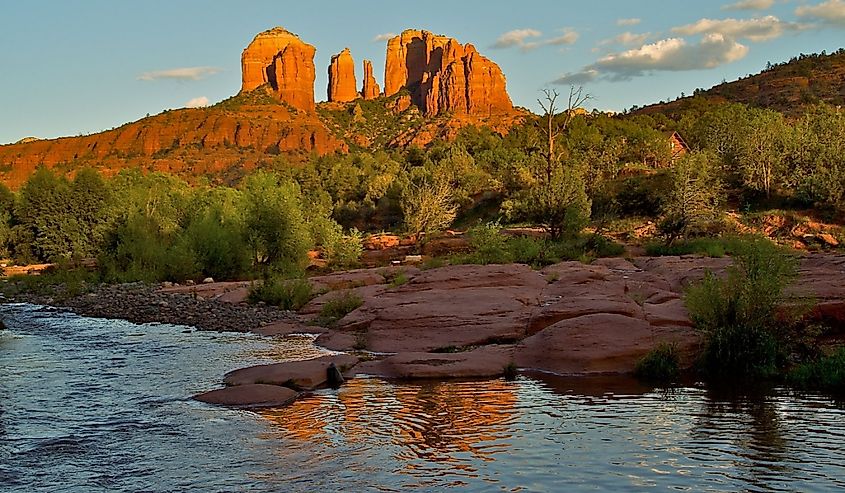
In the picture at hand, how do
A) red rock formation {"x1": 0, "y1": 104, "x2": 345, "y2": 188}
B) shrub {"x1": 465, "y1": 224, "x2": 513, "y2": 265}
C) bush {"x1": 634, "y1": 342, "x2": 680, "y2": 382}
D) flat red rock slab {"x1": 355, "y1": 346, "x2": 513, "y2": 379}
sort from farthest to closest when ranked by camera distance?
red rock formation {"x1": 0, "y1": 104, "x2": 345, "y2": 188}, shrub {"x1": 465, "y1": 224, "x2": 513, "y2": 265}, flat red rock slab {"x1": 355, "y1": 346, "x2": 513, "y2": 379}, bush {"x1": 634, "y1": 342, "x2": 680, "y2": 382}

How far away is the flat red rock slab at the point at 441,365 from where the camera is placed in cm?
1254

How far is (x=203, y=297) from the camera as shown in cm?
2605

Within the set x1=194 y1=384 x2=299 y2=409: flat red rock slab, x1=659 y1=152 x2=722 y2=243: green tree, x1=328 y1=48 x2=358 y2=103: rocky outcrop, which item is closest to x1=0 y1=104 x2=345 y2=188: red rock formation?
x1=328 y1=48 x2=358 y2=103: rocky outcrop

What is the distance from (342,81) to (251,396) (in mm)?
161011

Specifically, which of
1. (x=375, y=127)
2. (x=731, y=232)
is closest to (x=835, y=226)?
(x=731, y=232)

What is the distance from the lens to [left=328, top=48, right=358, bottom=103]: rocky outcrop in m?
166

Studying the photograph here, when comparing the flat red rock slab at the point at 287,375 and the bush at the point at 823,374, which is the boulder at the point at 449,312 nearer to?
the flat red rock slab at the point at 287,375

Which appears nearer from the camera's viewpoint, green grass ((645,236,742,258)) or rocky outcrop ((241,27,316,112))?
green grass ((645,236,742,258))

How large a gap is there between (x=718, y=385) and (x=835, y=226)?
28.3 m

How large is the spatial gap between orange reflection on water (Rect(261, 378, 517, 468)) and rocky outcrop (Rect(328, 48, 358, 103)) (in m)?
156

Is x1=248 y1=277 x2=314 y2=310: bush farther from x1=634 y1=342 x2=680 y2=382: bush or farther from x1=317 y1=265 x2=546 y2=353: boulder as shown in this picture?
x1=634 y1=342 x2=680 y2=382: bush

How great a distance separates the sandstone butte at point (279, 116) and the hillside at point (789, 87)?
1321 inches

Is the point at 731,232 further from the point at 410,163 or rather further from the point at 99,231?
the point at 410,163

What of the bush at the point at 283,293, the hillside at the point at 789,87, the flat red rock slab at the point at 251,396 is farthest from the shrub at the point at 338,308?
the hillside at the point at 789,87
